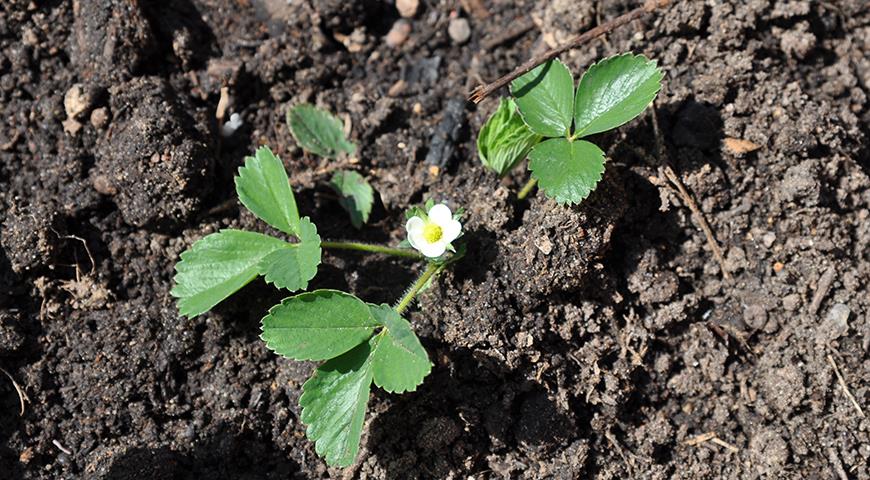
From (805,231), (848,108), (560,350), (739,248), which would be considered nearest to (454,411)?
(560,350)

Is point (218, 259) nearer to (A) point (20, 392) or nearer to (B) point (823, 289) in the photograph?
→ (A) point (20, 392)

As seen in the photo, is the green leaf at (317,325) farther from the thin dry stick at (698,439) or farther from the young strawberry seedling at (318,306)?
→ the thin dry stick at (698,439)

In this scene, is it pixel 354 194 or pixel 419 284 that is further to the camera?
pixel 354 194

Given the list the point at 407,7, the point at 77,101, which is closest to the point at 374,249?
the point at 407,7

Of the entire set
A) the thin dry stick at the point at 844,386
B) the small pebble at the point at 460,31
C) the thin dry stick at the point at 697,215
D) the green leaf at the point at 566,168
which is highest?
the small pebble at the point at 460,31

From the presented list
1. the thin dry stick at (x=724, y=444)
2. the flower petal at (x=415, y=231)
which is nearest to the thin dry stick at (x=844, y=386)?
the thin dry stick at (x=724, y=444)

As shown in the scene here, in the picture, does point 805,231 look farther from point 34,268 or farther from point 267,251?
point 34,268

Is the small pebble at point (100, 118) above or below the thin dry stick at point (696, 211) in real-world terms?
above
